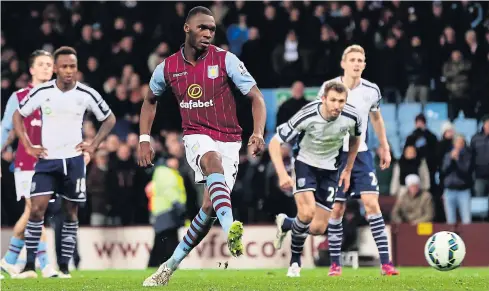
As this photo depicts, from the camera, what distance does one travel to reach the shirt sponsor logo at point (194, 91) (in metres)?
9.91

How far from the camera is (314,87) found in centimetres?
2162

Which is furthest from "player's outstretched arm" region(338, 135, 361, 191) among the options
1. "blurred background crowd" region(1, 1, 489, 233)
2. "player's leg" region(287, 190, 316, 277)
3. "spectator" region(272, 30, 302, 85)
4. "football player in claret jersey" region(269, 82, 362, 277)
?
"spectator" region(272, 30, 302, 85)

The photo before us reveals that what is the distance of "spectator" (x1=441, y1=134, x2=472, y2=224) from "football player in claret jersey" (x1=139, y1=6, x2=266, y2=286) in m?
9.72

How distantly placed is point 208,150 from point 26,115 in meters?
4.07

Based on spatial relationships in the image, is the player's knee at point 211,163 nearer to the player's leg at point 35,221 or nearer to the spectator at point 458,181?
the player's leg at point 35,221

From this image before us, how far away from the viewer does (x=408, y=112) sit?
21.3 metres

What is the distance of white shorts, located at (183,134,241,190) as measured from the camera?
972cm

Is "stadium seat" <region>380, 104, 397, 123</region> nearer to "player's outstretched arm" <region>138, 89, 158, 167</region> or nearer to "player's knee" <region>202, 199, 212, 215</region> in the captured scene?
"player's outstretched arm" <region>138, 89, 158, 167</region>

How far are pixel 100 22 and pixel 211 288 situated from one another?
1488 centimetres

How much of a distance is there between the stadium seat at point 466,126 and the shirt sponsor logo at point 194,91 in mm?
11964

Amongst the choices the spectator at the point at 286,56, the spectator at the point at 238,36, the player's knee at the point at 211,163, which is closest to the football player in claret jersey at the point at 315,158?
the player's knee at the point at 211,163

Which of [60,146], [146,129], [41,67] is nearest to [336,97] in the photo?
[146,129]

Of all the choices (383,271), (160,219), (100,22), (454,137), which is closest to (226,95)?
(383,271)

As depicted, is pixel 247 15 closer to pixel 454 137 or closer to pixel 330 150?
pixel 454 137
